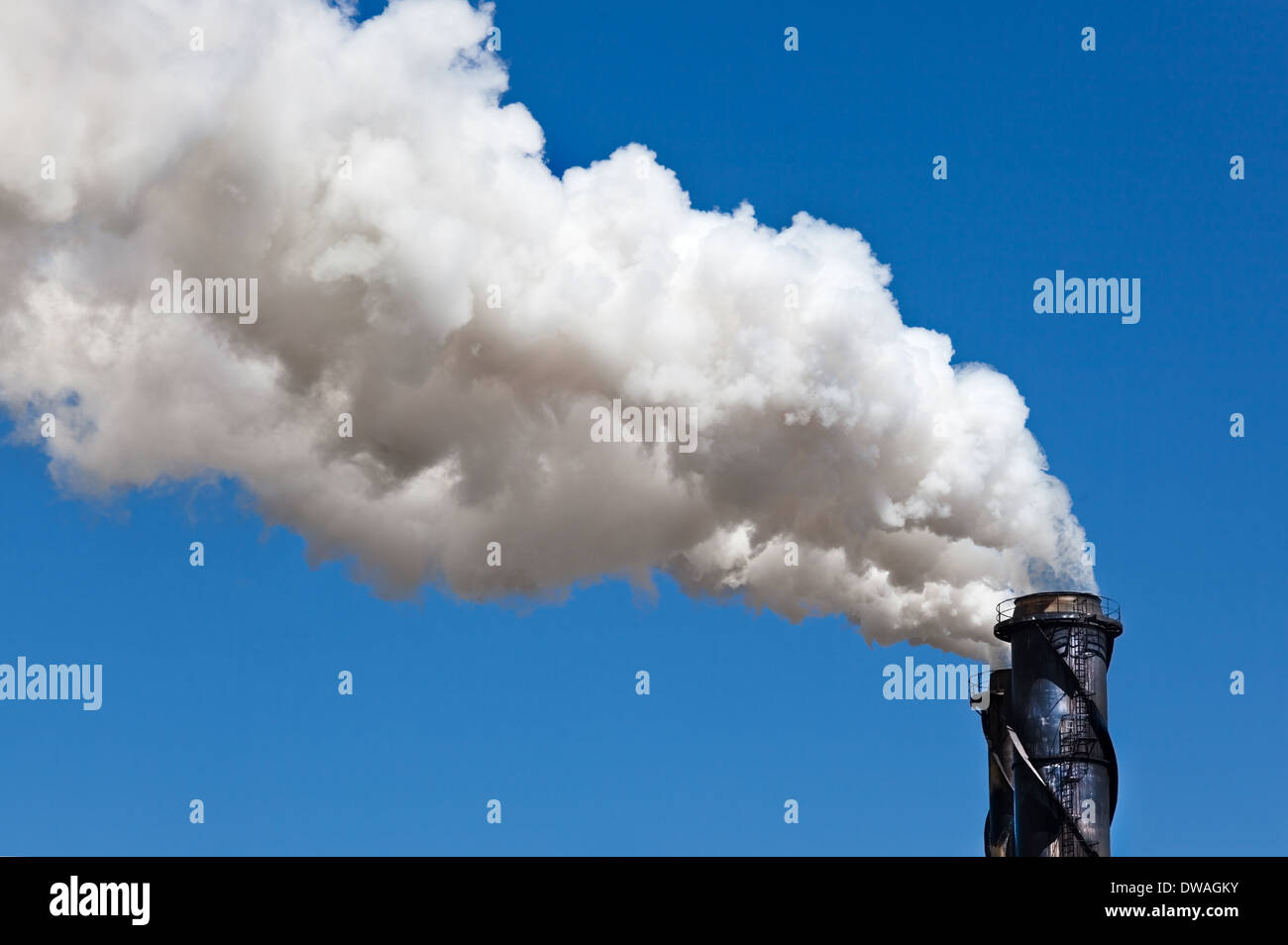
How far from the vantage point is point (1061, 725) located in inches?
2490

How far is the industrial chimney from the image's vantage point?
6301cm

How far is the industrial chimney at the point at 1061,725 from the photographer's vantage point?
2481 inches

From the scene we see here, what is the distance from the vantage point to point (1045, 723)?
63.5 meters
